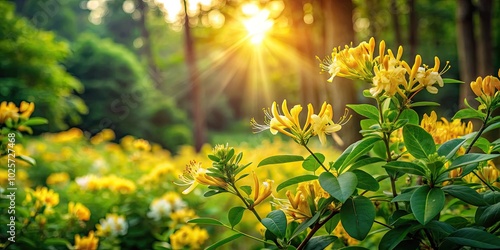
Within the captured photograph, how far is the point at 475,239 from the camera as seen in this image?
0.87 meters

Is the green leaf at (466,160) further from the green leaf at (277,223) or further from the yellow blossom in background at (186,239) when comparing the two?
the yellow blossom in background at (186,239)

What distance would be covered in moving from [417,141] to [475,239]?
202mm

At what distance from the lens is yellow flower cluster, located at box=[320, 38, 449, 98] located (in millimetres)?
923

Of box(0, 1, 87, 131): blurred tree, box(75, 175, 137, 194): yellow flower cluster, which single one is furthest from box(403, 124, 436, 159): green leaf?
box(0, 1, 87, 131): blurred tree

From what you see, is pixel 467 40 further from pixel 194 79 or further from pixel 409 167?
pixel 194 79

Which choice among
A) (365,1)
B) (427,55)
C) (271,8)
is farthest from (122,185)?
(427,55)

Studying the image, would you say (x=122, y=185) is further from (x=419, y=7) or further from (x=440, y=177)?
(x=419, y=7)

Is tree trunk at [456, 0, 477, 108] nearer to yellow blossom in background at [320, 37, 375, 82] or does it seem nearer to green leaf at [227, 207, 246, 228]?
yellow blossom in background at [320, 37, 375, 82]

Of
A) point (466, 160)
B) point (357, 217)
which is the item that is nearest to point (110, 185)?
point (357, 217)

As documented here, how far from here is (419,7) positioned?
55.0 feet

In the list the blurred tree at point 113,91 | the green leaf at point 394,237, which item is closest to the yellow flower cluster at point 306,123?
the green leaf at point 394,237

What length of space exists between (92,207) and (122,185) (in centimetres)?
22

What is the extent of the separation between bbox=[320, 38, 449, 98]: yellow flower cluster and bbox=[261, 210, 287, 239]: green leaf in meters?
0.29

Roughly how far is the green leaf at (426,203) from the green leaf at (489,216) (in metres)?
0.14
